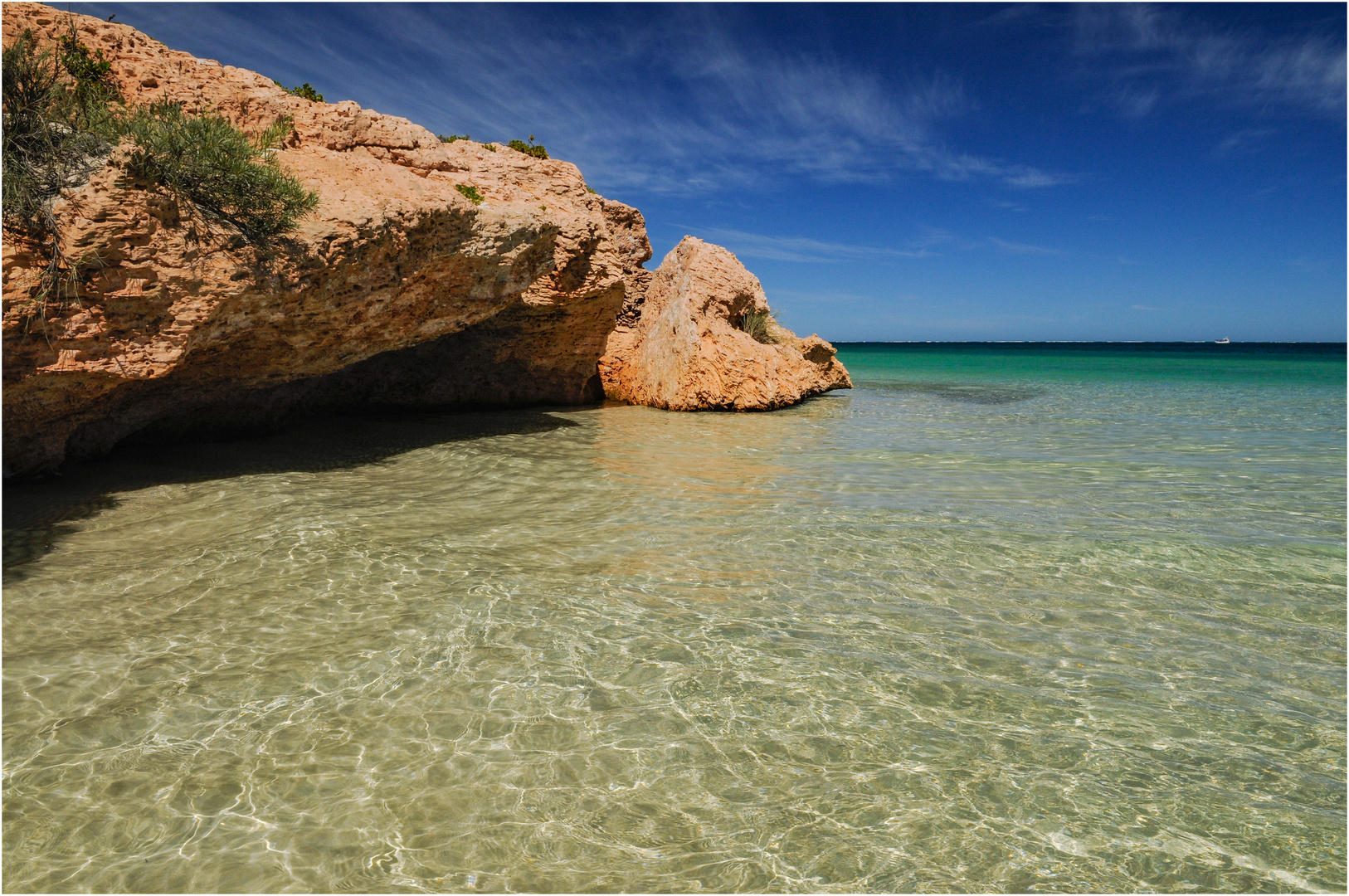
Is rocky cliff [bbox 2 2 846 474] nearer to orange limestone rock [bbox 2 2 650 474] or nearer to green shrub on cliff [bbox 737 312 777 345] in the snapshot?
orange limestone rock [bbox 2 2 650 474]

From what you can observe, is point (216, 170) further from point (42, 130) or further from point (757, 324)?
point (757, 324)

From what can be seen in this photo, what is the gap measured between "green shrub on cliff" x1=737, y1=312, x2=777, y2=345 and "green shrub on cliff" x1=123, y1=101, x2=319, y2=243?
40.5 ft

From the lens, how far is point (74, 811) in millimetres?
2826

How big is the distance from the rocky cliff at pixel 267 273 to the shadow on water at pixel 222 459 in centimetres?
38

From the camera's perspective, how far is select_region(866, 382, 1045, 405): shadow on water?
69.4 ft

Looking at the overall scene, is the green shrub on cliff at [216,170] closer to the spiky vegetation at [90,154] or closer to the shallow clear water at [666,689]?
the spiky vegetation at [90,154]

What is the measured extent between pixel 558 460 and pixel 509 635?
5433 mm

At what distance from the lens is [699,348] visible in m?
15.9

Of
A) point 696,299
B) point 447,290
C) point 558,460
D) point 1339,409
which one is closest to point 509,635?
point 558,460

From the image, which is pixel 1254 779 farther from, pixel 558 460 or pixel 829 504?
pixel 558 460

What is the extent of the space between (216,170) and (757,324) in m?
13.7

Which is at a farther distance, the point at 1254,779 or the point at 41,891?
the point at 1254,779

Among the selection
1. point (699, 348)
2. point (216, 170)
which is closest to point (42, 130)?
point (216, 170)

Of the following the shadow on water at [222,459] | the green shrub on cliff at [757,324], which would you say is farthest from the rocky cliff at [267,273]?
the green shrub on cliff at [757,324]
